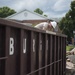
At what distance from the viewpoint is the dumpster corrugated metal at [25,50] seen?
5.11 m

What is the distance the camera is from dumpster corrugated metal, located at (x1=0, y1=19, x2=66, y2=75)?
511 cm

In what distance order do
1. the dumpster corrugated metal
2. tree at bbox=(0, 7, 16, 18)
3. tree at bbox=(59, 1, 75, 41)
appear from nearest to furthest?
the dumpster corrugated metal
tree at bbox=(59, 1, 75, 41)
tree at bbox=(0, 7, 16, 18)

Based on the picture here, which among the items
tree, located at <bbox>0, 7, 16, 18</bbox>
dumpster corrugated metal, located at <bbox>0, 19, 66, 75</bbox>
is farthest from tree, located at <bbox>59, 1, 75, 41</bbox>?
tree, located at <bbox>0, 7, 16, 18</bbox>

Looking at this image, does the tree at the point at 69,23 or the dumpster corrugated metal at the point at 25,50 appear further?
the tree at the point at 69,23

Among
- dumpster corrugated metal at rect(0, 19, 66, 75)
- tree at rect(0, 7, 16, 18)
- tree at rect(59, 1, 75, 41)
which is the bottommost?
dumpster corrugated metal at rect(0, 19, 66, 75)

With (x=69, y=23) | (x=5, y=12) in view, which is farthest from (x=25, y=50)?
(x=5, y=12)

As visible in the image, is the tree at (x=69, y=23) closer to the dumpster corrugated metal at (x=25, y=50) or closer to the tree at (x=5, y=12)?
the dumpster corrugated metal at (x=25, y=50)

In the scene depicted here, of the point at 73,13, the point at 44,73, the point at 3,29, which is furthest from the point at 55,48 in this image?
the point at 73,13

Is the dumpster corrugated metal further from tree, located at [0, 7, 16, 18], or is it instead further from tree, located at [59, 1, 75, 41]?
tree, located at [0, 7, 16, 18]

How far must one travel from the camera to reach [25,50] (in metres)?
6.18

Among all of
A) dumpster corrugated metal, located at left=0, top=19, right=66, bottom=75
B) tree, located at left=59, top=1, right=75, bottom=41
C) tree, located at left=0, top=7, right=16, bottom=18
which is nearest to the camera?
dumpster corrugated metal, located at left=0, top=19, right=66, bottom=75

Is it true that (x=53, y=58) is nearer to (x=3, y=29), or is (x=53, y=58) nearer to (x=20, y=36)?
(x=20, y=36)

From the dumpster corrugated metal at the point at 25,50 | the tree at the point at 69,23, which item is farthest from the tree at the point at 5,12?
the dumpster corrugated metal at the point at 25,50

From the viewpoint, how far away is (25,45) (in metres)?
6.16
